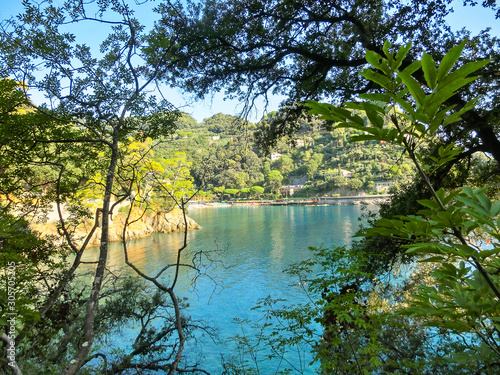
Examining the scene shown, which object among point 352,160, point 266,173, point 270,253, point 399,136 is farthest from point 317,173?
point 399,136

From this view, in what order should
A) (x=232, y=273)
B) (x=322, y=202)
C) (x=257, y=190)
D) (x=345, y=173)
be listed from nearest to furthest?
(x=232, y=273) < (x=322, y=202) < (x=345, y=173) < (x=257, y=190)

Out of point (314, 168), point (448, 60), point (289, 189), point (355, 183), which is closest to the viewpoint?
point (448, 60)

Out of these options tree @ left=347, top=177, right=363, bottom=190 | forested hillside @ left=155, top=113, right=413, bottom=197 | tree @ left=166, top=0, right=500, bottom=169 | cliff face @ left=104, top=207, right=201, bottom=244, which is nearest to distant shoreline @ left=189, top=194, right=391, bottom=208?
tree @ left=347, top=177, right=363, bottom=190

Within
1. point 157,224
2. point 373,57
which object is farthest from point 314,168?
point 373,57

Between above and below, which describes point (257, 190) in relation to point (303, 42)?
below

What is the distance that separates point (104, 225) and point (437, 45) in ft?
14.1

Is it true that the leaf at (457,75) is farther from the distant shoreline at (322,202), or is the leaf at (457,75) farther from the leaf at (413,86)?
the distant shoreline at (322,202)

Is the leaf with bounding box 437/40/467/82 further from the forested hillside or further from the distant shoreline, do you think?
the distant shoreline

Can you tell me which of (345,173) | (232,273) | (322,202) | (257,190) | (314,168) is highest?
(314,168)

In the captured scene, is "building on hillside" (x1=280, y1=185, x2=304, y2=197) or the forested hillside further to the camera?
"building on hillside" (x1=280, y1=185, x2=304, y2=197)

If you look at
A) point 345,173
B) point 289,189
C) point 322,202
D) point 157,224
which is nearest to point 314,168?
point 289,189

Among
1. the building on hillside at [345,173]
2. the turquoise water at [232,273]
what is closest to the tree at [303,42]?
the turquoise water at [232,273]

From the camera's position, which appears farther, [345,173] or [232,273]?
[345,173]

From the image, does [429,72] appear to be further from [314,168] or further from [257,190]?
[314,168]
